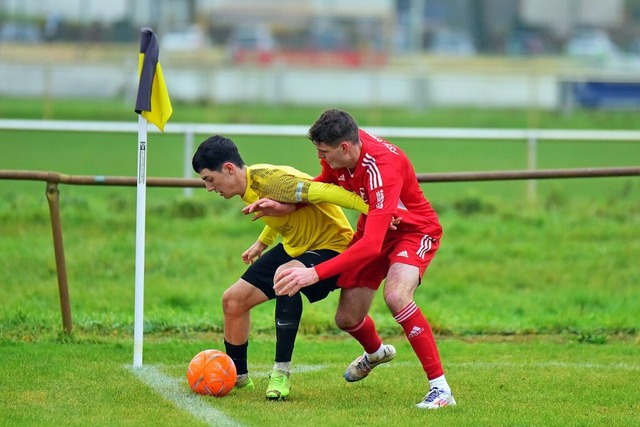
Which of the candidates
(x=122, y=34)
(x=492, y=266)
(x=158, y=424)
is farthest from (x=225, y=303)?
(x=122, y=34)

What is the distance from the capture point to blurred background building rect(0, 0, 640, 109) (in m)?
35.1

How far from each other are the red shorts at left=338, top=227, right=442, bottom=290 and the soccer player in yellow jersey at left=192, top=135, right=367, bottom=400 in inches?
5.7

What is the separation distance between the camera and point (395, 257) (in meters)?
6.44

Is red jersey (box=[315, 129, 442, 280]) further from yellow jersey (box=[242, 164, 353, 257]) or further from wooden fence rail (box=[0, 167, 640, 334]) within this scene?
wooden fence rail (box=[0, 167, 640, 334])

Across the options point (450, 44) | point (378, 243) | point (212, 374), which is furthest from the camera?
point (450, 44)

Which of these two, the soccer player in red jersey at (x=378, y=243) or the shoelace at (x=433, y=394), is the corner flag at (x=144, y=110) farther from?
the shoelace at (x=433, y=394)

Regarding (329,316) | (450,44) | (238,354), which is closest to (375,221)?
(238,354)

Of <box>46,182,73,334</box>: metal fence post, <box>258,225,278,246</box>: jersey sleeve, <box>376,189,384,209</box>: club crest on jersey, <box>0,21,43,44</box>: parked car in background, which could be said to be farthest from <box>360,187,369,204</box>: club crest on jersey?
<box>0,21,43,44</box>: parked car in background

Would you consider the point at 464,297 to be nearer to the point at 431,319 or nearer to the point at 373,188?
the point at 431,319

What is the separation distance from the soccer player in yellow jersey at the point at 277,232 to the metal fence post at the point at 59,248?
1.95 meters

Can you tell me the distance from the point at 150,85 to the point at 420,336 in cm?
246

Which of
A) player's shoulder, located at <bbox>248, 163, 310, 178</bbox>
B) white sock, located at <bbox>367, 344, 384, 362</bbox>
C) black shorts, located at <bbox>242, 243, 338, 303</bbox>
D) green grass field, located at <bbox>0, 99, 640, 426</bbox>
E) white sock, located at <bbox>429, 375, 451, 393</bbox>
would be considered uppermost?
player's shoulder, located at <bbox>248, 163, 310, 178</bbox>

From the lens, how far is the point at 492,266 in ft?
38.9

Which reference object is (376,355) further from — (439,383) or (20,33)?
(20,33)
